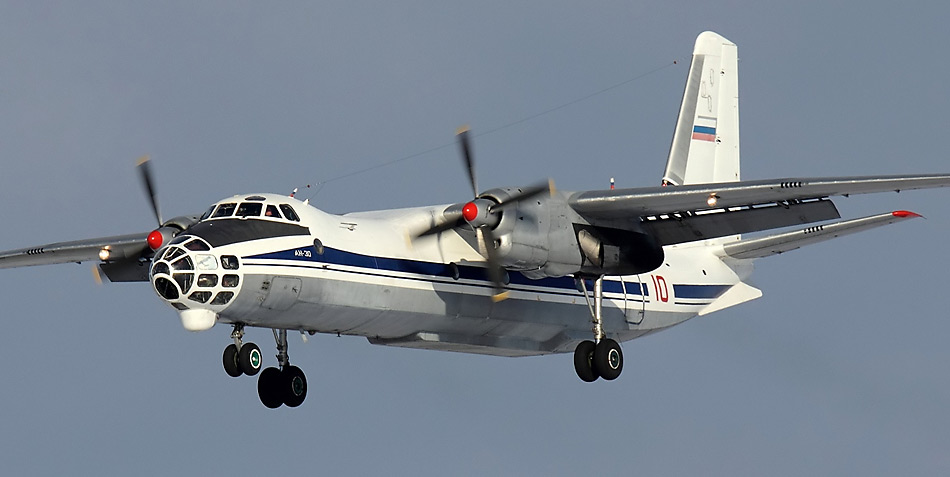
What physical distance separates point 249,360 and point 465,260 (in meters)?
4.09

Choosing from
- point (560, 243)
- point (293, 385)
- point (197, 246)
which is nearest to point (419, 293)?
point (560, 243)

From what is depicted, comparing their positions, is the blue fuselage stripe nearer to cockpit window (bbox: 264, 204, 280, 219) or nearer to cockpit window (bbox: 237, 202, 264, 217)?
cockpit window (bbox: 264, 204, 280, 219)

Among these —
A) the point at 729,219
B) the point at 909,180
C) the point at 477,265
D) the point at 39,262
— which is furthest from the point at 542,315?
the point at 39,262

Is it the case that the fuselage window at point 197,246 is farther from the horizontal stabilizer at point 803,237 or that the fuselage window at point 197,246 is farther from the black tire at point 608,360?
the horizontal stabilizer at point 803,237

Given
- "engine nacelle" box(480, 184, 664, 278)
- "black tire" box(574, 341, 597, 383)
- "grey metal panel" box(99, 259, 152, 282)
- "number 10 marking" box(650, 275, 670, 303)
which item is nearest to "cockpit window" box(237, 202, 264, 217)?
"engine nacelle" box(480, 184, 664, 278)

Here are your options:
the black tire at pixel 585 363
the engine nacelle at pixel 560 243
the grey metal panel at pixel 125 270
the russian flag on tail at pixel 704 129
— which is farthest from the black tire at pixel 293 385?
the russian flag on tail at pixel 704 129

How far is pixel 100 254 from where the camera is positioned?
82.8 ft

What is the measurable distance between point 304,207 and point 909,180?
29.9ft

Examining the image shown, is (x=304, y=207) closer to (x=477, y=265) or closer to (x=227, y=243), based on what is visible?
(x=227, y=243)

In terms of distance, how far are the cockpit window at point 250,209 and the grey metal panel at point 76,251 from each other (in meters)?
3.53

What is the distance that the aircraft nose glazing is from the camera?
20.9m

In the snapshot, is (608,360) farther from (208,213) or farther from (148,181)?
(148,181)

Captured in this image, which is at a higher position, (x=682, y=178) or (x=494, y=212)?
(x=682, y=178)

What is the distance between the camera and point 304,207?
74.1 feet
